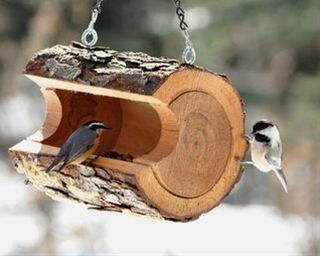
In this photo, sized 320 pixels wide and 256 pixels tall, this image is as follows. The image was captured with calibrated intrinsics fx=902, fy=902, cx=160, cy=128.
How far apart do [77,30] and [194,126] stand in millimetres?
4645

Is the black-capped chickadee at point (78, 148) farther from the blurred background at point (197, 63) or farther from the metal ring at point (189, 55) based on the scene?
the blurred background at point (197, 63)

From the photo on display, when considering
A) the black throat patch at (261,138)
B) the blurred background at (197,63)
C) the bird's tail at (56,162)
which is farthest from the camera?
the blurred background at (197,63)

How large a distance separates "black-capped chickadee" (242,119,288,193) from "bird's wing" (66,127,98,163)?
45cm

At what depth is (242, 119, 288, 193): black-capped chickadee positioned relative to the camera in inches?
102

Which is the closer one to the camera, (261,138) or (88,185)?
(88,185)

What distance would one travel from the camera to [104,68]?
8.21ft

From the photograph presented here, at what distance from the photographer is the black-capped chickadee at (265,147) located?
2578 millimetres

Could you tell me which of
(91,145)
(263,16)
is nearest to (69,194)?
(91,145)

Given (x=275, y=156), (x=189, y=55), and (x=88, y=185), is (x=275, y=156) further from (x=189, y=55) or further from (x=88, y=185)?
(x=88, y=185)

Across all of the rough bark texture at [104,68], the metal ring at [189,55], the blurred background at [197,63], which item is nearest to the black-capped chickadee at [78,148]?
the rough bark texture at [104,68]

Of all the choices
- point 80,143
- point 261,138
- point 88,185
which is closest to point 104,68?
point 80,143

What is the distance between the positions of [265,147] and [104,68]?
0.51 m

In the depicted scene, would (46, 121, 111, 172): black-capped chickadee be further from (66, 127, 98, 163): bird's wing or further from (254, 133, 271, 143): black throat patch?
(254, 133, 271, 143): black throat patch

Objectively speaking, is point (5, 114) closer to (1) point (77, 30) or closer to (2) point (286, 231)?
(1) point (77, 30)
